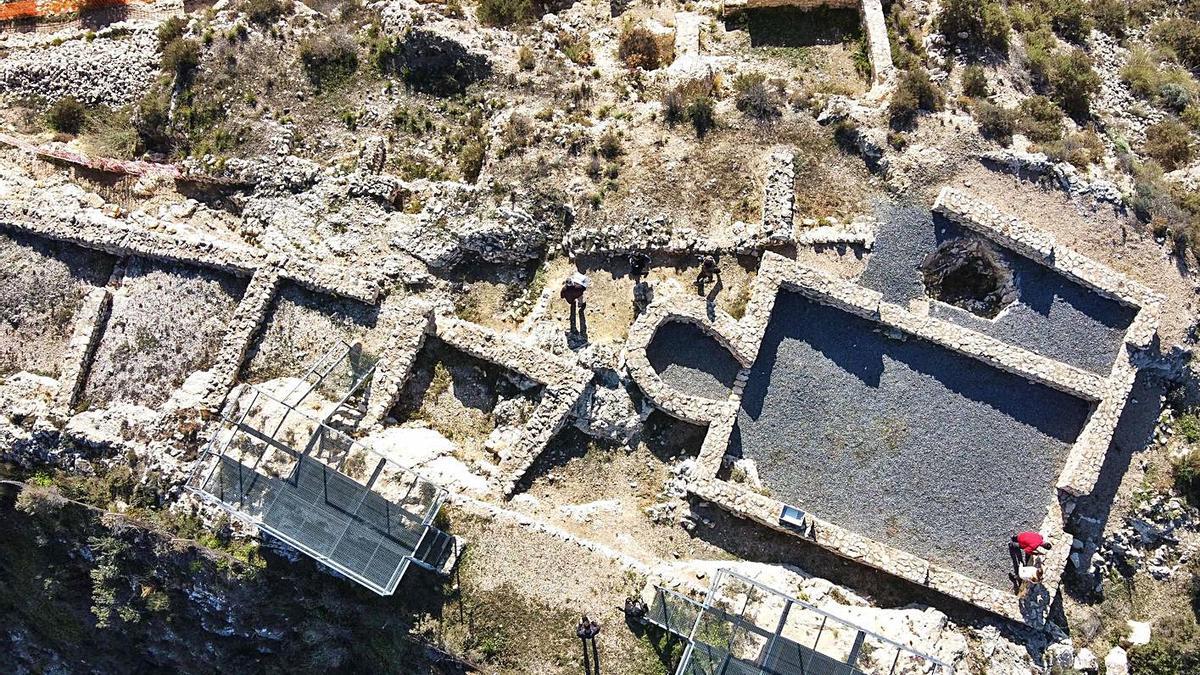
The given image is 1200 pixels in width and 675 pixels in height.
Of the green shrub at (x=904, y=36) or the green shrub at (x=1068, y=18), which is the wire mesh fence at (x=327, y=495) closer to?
the green shrub at (x=904, y=36)

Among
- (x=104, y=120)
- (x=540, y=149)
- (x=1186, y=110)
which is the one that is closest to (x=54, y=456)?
(x=104, y=120)

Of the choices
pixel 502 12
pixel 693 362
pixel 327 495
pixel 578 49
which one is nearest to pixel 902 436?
pixel 693 362

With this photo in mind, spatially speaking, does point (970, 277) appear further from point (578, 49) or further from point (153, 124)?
point (153, 124)

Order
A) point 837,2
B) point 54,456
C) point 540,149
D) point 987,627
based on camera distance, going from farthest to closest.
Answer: point 837,2
point 540,149
point 54,456
point 987,627

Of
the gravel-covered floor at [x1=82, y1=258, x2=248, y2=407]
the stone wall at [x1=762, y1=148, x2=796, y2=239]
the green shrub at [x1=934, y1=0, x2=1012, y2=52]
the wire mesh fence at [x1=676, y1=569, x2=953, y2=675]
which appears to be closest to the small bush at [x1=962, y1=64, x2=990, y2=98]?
the green shrub at [x1=934, y1=0, x2=1012, y2=52]

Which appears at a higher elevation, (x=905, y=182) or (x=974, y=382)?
(x=905, y=182)

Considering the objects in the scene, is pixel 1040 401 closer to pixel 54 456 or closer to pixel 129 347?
pixel 129 347
